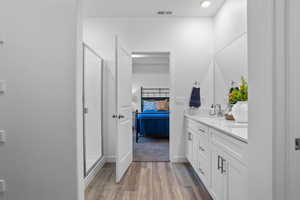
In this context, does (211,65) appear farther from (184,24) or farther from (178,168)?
(178,168)

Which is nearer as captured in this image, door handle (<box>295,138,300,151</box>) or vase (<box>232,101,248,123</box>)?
door handle (<box>295,138,300,151</box>)

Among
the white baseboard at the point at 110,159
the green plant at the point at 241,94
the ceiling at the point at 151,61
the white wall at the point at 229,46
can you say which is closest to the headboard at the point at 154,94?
the ceiling at the point at 151,61

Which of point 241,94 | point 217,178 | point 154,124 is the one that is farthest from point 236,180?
point 154,124

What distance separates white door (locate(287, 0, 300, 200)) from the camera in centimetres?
88

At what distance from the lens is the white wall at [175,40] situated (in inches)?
145

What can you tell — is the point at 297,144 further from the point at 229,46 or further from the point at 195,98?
the point at 195,98

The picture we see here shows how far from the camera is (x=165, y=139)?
5.66 m

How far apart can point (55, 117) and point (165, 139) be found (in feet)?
14.1

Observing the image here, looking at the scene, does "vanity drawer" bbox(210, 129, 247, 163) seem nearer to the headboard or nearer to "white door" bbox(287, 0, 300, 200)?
"white door" bbox(287, 0, 300, 200)

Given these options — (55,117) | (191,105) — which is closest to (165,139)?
(191,105)

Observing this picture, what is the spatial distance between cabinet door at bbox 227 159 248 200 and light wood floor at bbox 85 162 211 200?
801mm

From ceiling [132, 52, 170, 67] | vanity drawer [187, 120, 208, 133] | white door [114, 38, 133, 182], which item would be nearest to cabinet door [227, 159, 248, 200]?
vanity drawer [187, 120, 208, 133]

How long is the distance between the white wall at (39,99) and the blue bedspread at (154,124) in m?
4.13

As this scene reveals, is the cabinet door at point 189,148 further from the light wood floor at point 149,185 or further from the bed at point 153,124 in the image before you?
the bed at point 153,124
